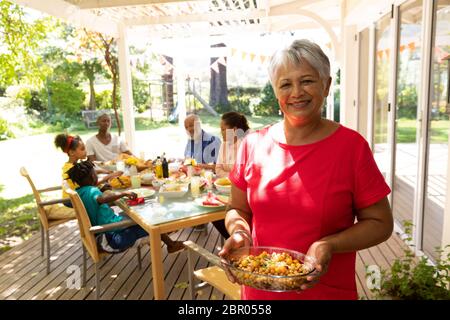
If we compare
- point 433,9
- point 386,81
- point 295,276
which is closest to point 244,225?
point 295,276

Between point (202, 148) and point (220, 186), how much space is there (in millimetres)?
1480

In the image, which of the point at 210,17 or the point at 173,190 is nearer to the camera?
the point at 173,190

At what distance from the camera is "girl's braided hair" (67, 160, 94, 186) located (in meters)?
2.65

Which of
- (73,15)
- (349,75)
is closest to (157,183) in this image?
(73,15)

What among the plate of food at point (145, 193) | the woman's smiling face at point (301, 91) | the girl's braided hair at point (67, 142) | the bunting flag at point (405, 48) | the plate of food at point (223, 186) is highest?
the bunting flag at point (405, 48)

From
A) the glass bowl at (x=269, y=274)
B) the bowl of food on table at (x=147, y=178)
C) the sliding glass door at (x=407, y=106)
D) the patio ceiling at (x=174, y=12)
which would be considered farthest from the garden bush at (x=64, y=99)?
the glass bowl at (x=269, y=274)

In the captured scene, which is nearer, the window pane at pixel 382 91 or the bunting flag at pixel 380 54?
the window pane at pixel 382 91

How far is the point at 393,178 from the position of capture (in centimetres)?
383

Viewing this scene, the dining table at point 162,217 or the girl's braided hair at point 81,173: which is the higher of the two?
the girl's braided hair at point 81,173

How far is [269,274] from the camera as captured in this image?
3.46 ft

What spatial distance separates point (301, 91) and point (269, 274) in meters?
0.52

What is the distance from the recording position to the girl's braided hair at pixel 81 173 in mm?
Result: 2648

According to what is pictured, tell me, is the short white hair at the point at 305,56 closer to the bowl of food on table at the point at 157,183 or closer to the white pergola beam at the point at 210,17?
the bowl of food on table at the point at 157,183

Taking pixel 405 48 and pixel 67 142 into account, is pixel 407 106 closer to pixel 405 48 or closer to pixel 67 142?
pixel 405 48
